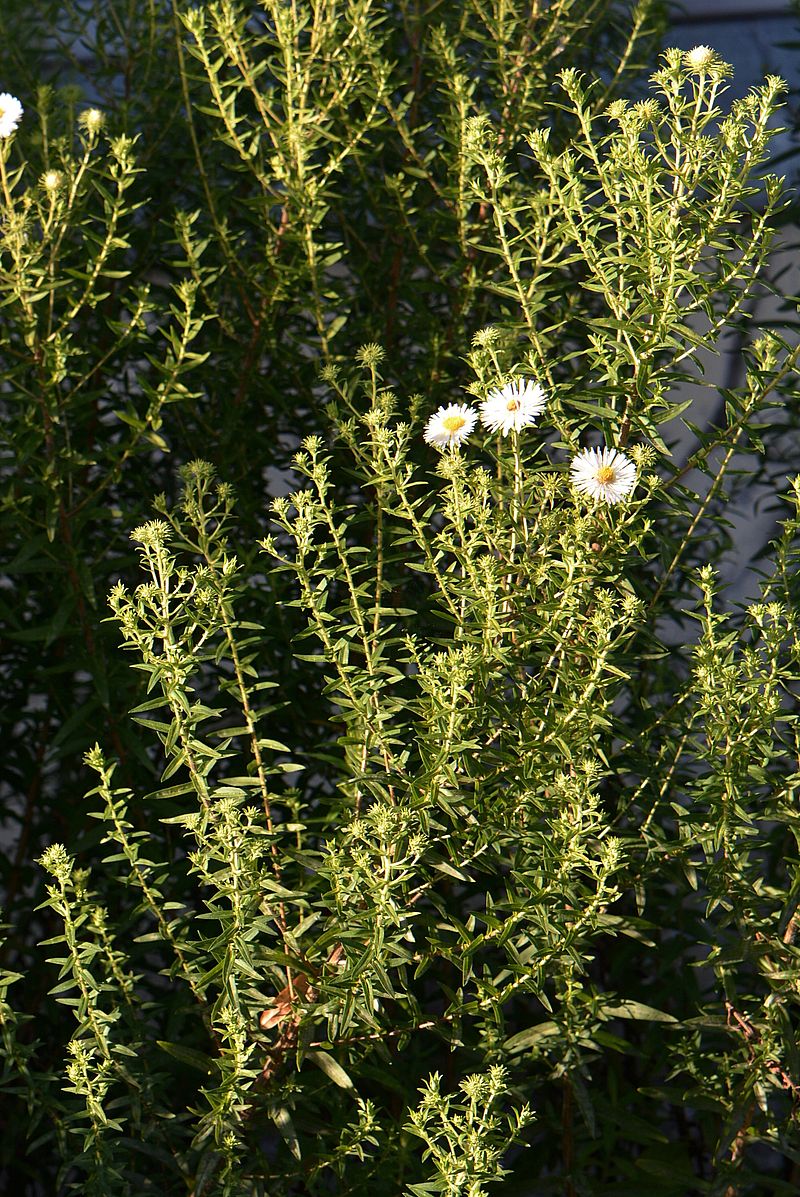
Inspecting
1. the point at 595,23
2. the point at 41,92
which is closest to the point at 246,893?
the point at 41,92

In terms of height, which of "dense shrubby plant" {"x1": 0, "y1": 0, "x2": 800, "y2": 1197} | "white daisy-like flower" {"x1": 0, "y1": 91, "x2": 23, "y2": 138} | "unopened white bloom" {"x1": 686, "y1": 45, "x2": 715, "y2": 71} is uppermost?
"white daisy-like flower" {"x1": 0, "y1": 91, "x2": 23, "y2": 138}

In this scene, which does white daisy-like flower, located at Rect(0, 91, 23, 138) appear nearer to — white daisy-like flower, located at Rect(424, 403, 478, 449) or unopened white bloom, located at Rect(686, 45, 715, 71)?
white daisy-like flower, located at Rect(424, 403, 478, 449)

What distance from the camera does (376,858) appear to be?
1307mm

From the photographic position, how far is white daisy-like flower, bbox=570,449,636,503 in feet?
4.17

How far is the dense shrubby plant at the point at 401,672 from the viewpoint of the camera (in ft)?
4.17

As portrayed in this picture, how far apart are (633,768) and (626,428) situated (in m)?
0.45

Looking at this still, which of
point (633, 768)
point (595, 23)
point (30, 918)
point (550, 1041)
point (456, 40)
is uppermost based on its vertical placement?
point (595, 23)

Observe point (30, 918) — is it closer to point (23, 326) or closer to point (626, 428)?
point (23, 326)

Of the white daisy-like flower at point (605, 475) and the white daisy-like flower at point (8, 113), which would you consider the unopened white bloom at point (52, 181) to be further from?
the white daisy-like flower at point (605, 475)

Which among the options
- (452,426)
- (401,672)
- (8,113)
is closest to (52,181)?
(8,113)

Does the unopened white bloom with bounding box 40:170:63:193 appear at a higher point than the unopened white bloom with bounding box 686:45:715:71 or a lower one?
lower

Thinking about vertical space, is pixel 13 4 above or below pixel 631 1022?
above

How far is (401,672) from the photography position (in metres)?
1.61

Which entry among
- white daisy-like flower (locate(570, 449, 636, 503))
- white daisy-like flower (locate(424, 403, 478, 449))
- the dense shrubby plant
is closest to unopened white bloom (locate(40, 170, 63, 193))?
the dense shrubby plant
